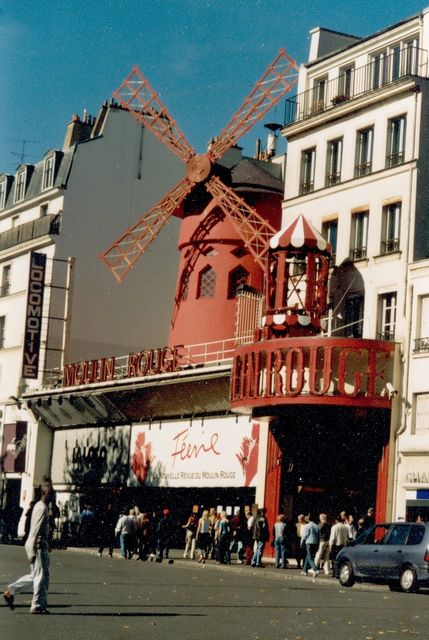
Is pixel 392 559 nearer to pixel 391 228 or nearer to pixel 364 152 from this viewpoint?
pixel 391 228

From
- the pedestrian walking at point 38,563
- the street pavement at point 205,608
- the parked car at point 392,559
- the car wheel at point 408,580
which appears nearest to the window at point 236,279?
the street pavement at point 205,608

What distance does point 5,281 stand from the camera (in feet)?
182

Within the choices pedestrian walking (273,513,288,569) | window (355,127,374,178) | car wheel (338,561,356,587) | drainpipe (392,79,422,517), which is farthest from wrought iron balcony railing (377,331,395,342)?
car wheel (338,561,356,587)

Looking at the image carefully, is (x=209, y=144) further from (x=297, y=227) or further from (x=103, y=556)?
(x=103, y=556)

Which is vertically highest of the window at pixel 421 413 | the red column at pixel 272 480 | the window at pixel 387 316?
the window at pixel 387 316

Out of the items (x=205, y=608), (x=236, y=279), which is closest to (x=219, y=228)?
(x=236, y=279)

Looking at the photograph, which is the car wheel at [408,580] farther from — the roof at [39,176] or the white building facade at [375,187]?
the roof at [39,176]

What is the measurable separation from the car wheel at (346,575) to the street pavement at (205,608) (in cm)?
15

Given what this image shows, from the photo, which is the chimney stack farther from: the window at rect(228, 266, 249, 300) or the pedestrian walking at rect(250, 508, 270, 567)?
the pedestrian walking at rect(250, 508, 270, 567)

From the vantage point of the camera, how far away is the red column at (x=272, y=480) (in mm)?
35125

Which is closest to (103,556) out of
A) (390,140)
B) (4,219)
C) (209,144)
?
(390,140)

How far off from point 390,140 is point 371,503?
8989 millimetres

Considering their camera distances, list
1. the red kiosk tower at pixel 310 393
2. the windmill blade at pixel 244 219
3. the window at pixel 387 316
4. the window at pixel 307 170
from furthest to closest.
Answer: the windmill blade at pixel 244 219 → the window at pixel 307 170 → the window at pixel 387 316 → the red kiosk tower at pixel 310 393

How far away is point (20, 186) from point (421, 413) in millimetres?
30628
